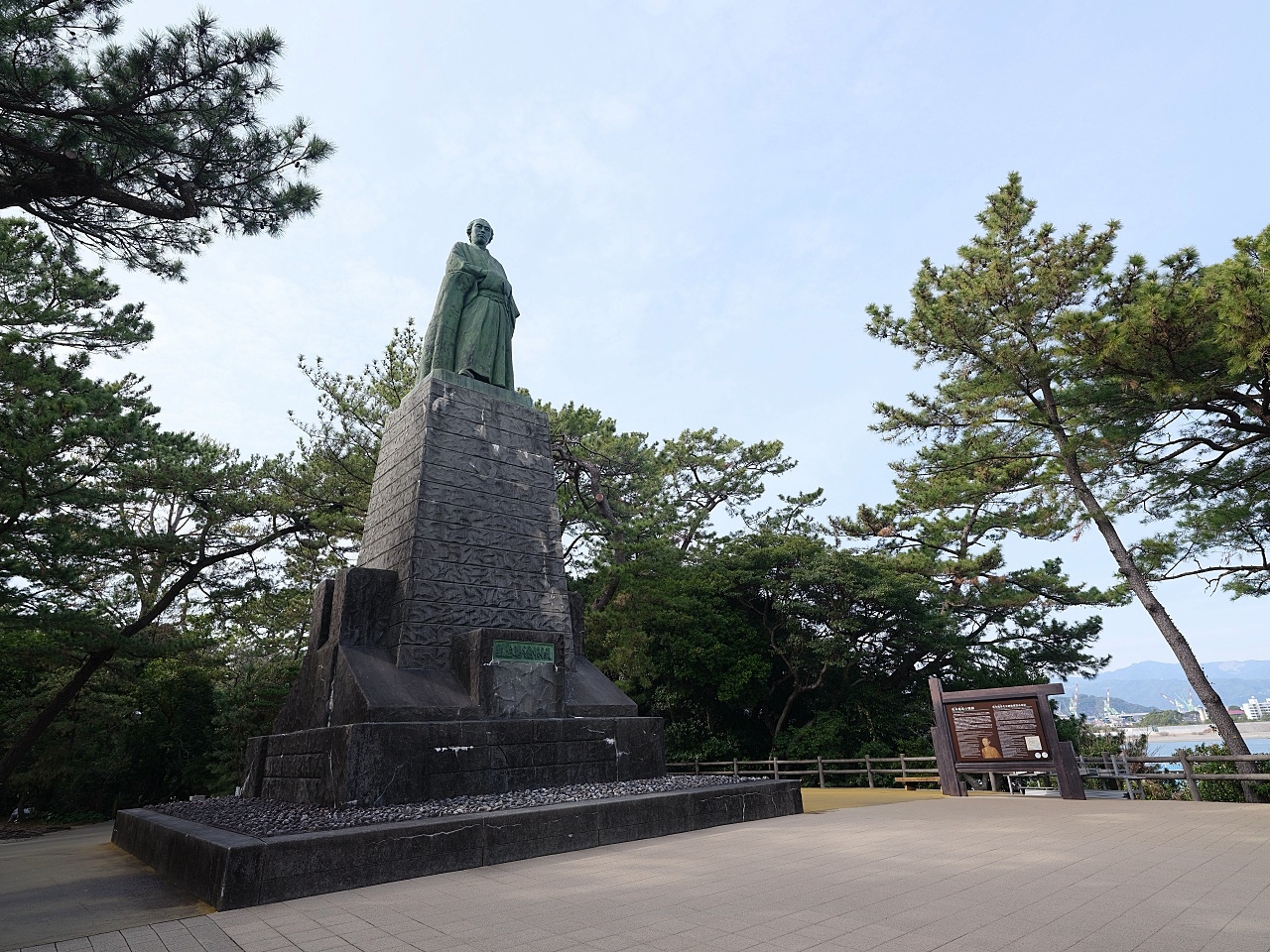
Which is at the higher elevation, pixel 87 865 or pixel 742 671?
pixel 742 671

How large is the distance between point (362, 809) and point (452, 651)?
6.05ft

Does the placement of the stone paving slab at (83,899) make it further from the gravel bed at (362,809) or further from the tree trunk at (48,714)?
the tree trunk at (48,714)

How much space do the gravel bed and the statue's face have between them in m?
7.05

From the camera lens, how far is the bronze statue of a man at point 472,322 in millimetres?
8555

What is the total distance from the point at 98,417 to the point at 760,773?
14.0 meters

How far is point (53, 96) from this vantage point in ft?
14.0

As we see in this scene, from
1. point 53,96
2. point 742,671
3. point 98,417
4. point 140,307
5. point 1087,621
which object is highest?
point 140,307

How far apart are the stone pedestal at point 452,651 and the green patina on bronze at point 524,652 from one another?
14 millimetres

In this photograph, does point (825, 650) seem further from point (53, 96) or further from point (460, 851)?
point (53, 96)

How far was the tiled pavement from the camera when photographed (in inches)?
117

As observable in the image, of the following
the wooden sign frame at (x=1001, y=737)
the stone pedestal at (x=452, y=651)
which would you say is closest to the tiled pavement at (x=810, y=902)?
the stone pedestal at (x=452, y=651)

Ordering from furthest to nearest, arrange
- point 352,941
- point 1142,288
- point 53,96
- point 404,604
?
1. point 1142,288
2. point 404,604
3. point 53,96
4. point 352,941

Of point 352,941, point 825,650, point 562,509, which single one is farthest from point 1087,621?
point 352,941

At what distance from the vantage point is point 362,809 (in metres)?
5.16
